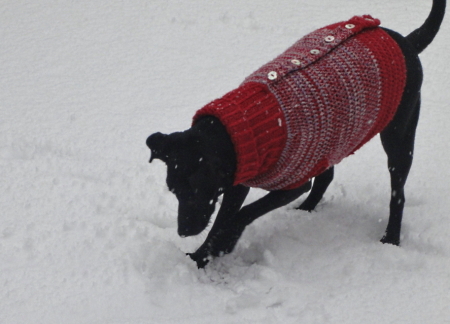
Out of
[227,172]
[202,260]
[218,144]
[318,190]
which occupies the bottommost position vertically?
[202,260]

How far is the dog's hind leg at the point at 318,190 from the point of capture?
9.53ft

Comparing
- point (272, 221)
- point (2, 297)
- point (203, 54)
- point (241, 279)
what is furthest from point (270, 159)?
point (203, 54)

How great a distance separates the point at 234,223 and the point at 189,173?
1.62 ft

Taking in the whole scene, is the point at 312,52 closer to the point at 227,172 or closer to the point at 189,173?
the point at 227,172

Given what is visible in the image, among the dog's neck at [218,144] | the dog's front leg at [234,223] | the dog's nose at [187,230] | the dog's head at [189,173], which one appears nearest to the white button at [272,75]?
the dog's neck at [218,144]

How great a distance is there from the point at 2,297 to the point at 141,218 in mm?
807

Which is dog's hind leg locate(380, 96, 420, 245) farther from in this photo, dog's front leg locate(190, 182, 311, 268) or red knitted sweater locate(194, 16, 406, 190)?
dog's front leg locate(190, 182, 311, 268)

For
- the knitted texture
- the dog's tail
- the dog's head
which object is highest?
the dog's tail

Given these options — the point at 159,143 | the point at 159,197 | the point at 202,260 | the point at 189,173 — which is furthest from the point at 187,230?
the point at 159,197

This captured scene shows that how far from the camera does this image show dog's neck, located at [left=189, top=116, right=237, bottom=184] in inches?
78.2

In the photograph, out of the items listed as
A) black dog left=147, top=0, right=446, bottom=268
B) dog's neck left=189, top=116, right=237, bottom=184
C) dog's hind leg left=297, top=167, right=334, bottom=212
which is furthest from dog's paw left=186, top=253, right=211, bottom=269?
dog's hind leg left=297, top=167, right=334, bottom=212

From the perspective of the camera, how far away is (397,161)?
263 cm

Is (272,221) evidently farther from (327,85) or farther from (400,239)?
(327,85)

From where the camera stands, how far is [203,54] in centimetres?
437
